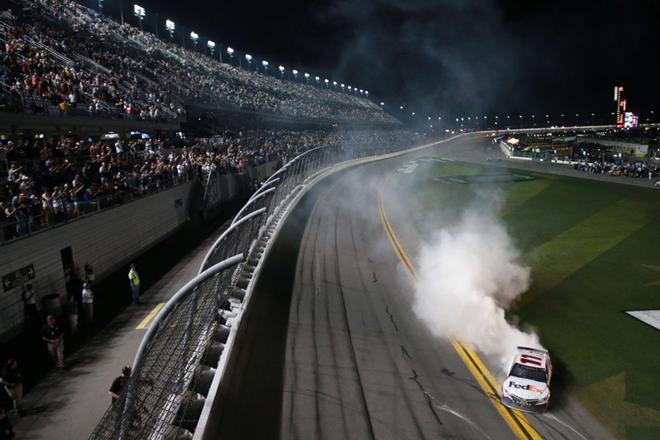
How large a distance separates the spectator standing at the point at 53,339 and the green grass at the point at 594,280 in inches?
429

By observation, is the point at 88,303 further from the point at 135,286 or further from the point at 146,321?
the point at 146,321

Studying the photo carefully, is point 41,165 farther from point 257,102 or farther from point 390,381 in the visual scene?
point 257,102

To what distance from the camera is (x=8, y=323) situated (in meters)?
11.5

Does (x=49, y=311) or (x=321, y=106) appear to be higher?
(x=321, y=106)

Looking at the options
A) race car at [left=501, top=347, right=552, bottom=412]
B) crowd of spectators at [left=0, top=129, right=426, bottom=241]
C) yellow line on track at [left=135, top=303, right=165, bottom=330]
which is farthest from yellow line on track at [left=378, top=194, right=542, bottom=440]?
crowd of spectators at [left=0, top=129, right=426, bottom=241]

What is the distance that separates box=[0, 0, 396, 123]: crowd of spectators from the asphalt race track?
39.8 feet

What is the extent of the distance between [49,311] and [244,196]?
16.9 metres

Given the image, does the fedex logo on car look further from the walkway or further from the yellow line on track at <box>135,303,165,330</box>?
the yellow line on track at <box>135,303,165,330</box>

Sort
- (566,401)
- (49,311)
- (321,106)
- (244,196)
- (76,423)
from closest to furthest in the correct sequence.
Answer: (76,423) < (566,401) < (49,311) < (244,196) < (321,106)

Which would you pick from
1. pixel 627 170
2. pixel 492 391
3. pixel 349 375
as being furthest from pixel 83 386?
pixel 627 170

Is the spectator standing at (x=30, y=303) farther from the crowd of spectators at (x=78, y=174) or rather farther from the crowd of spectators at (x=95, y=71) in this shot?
the crowd of spectators at (x=95, y=71)

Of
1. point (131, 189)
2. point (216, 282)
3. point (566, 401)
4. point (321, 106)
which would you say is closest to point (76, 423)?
point (216, 282)

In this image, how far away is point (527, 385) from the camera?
9688mm

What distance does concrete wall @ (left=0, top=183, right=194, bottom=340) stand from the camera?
460 inches
